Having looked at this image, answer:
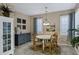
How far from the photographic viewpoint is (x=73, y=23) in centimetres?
273

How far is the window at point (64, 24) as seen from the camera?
2.77m

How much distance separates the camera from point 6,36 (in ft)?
9.09

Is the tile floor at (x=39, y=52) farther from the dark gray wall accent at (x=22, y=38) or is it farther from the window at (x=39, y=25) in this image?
the window at (x=39, y=25)

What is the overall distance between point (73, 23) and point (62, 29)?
0.30 m

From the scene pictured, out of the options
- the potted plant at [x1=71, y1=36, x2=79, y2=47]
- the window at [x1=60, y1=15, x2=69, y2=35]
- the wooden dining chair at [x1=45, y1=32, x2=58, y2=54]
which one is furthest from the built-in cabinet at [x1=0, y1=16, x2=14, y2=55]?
the potted plant at [x1=71, y1=36, x2=79, y2=47]

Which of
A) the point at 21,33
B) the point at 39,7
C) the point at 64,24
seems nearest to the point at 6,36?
the point at 21,33

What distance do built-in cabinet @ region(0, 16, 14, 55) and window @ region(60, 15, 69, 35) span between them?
47.9 inches

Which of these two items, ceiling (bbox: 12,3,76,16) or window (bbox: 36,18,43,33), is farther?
window (bbox: 36,18,43,33)

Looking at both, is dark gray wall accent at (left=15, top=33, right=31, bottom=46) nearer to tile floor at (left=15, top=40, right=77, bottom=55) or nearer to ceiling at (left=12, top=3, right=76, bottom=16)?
tile floor at (left=15, top=40, right=77, bottom=55)

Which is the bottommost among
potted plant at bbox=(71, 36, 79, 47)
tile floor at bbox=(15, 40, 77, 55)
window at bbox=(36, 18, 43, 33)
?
tile floor at bbox=(15, 40, 77, 55)

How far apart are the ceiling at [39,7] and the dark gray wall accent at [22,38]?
57 centimetres

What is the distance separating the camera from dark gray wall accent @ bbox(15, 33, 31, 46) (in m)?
2.80

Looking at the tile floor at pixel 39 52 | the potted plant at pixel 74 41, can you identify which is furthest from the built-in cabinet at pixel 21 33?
the potted plant at pixel 74 41
